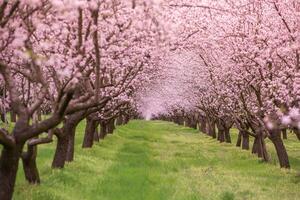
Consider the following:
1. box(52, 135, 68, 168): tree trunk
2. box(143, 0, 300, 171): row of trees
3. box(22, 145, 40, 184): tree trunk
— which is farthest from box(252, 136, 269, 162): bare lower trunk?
box(22, 145, 40, 184): tree trunk

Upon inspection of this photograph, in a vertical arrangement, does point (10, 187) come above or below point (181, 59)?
below

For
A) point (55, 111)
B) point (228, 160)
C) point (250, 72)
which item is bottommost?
point (228, 160)

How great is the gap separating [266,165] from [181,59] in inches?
565

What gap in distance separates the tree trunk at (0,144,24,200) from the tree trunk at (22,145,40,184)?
14.9ft

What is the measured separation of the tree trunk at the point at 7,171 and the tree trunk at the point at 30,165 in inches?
179

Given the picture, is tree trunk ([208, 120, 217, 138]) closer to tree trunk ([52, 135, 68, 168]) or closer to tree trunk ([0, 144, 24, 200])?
tree trunk ([52, 135, 68, 168])

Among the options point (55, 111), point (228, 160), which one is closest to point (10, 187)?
point (55, 111)

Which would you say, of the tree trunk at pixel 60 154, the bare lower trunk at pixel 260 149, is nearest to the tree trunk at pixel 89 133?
the bare lower trunk at pixel 260 149

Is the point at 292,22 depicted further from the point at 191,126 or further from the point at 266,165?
the point at 191,126

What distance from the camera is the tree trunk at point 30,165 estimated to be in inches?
709

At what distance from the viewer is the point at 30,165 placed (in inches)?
730

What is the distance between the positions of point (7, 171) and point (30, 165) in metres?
5.42

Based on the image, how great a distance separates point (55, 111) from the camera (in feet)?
41.5

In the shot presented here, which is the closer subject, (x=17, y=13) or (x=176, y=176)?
(x=17, y=13)
